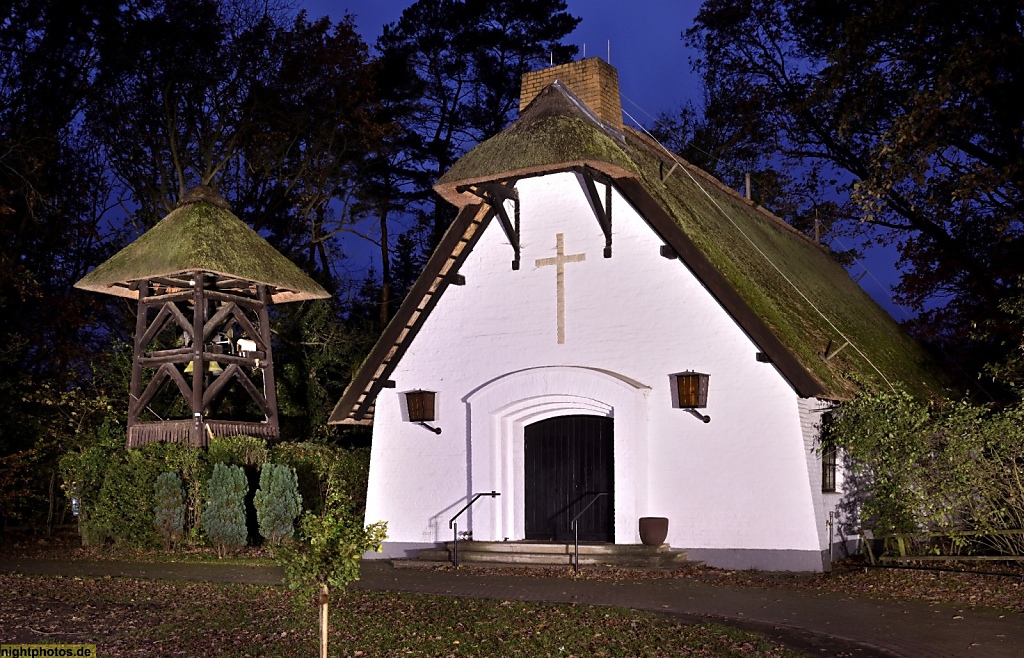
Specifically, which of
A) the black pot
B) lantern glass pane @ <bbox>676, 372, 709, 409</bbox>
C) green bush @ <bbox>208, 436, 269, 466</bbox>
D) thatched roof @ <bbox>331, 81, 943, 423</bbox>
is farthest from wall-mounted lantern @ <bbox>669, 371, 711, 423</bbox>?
green bush @ <bbox>208, 436, 269, 466</bbox>

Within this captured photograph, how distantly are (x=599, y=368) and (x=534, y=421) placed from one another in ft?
4.83

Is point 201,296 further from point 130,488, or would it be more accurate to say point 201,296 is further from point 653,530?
point 653,530

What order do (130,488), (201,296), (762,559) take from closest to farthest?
1. (762,559)
2. (130,488)
3. (201,296)

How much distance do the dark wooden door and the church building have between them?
31mm

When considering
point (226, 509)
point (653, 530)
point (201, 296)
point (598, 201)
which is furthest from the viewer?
point (201, 296)

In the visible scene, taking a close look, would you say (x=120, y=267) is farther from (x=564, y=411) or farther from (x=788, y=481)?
(x=788, y=481)

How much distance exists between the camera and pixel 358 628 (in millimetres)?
11008

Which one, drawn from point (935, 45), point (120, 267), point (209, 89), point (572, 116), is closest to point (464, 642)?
point (572, 116)

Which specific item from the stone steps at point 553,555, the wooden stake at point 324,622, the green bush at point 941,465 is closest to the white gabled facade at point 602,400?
the stone steps at point 553,555

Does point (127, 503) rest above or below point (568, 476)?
below

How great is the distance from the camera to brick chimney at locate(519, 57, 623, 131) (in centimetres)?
2025

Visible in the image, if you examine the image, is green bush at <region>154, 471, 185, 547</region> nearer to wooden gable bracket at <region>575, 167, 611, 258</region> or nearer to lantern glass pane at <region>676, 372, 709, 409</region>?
wooden gable bracket at <region>575, 167, 611, 258</region>

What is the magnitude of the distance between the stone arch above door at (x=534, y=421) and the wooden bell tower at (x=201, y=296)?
16.8 feet

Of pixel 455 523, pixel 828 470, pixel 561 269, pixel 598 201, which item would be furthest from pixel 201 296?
pixel 828 470
